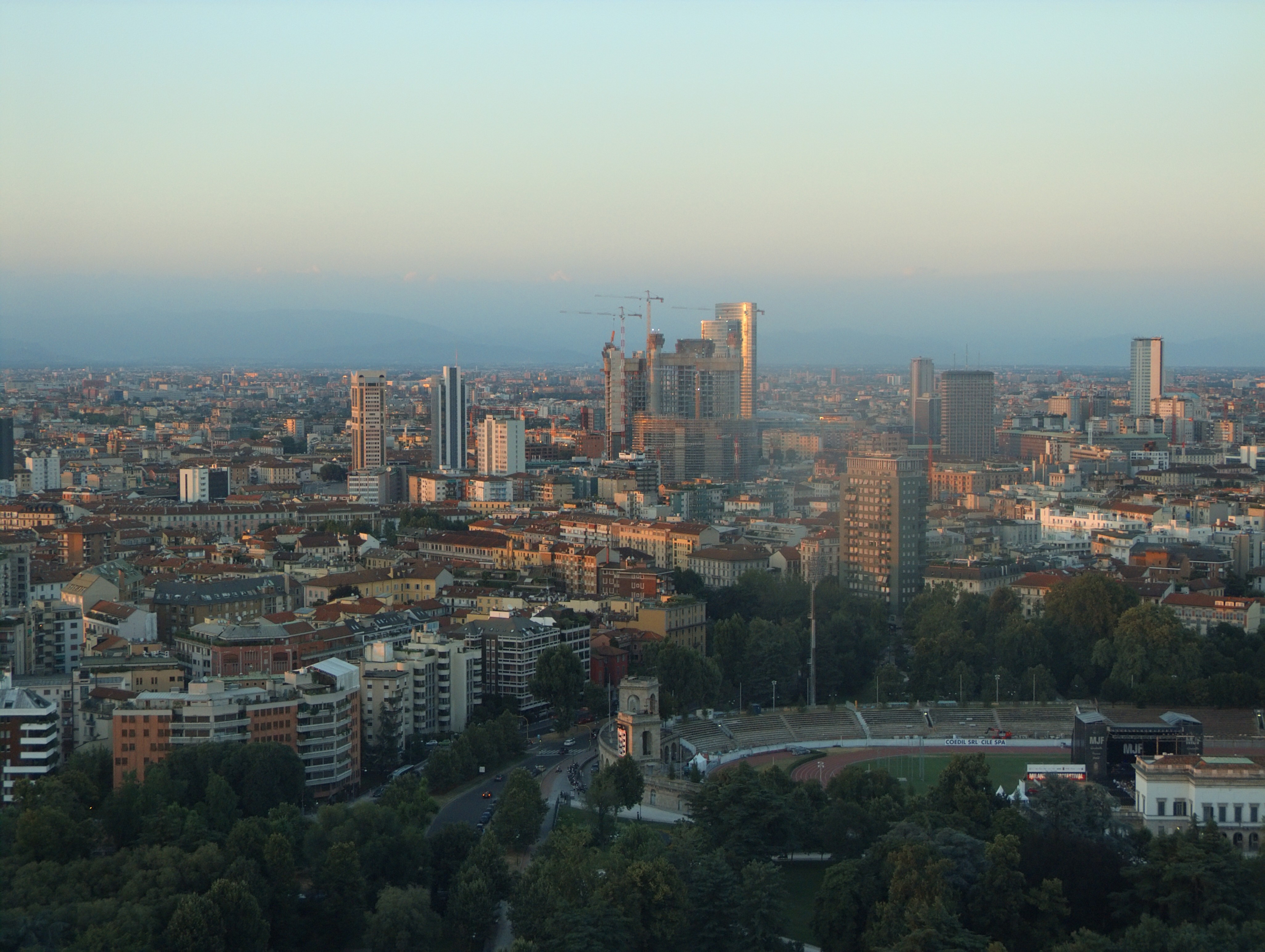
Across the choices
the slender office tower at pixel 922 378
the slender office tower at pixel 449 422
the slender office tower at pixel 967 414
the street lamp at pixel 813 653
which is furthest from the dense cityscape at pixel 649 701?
the slender office tower at pixel 449 422

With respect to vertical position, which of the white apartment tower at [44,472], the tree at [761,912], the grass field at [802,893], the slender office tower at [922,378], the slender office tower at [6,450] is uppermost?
the slender office tower at [922,378]

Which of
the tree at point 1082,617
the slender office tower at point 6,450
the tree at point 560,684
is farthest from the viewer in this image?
the slender office tower at point 6,450

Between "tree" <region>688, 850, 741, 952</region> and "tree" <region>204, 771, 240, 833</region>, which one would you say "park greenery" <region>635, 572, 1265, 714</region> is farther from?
"tree" <region>688, 850, 741, 952</region>

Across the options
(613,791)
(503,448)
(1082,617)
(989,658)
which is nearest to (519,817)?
Answer: (613,791)

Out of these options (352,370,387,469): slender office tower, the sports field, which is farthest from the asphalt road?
(352,370,387,469): slender office tower

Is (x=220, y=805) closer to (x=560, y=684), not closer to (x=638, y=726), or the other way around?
(x=638, y=726)

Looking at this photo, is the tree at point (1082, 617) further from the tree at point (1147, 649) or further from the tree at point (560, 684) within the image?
the tree at point (560, 684)
